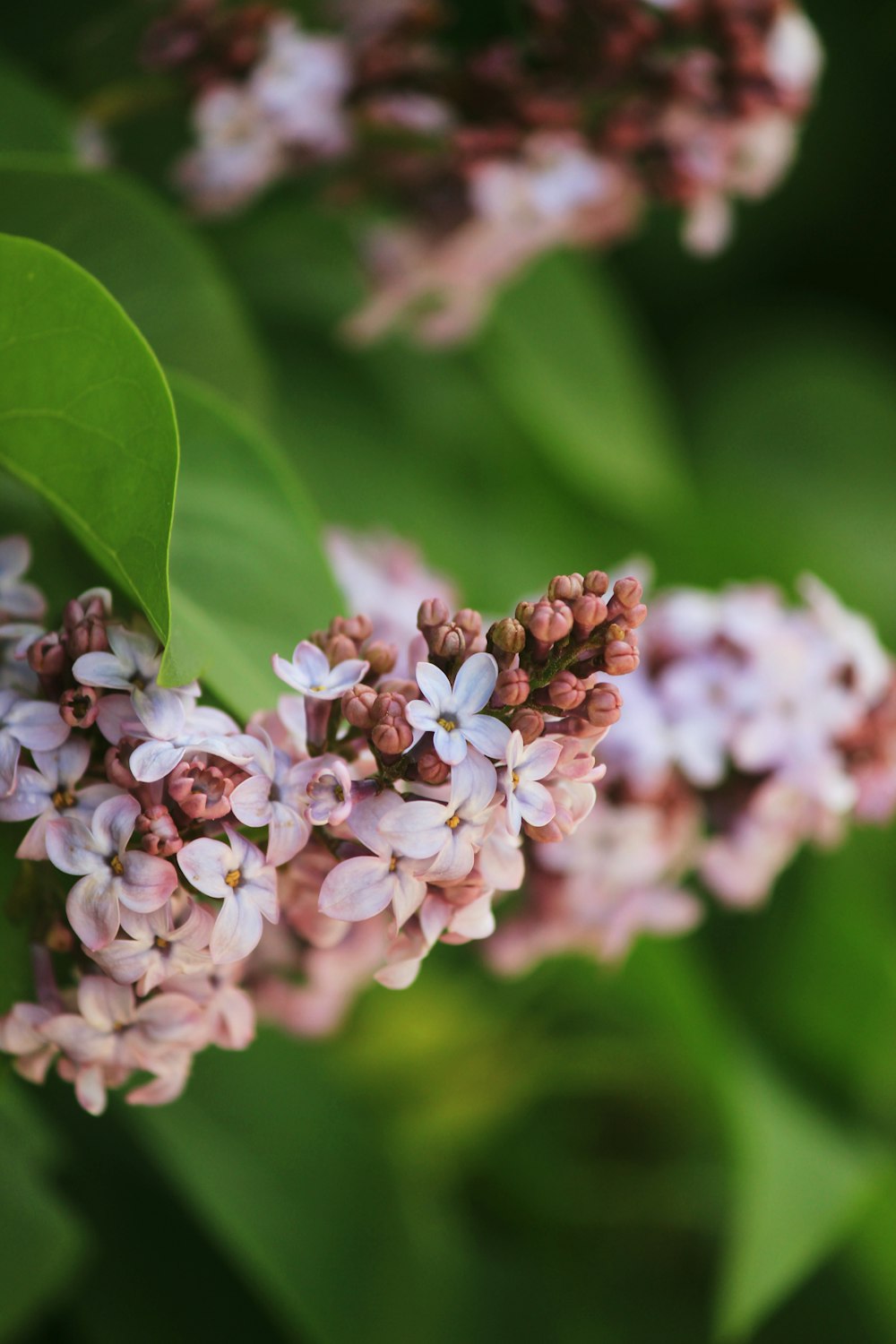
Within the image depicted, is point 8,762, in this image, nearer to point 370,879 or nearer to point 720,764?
point 370,879

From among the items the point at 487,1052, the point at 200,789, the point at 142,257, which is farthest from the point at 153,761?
the point at 487,1052

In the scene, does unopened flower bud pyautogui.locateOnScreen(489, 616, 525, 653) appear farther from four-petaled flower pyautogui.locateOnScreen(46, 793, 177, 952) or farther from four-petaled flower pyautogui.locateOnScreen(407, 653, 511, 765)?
four-petaled flower pyautogui.locateOnScreen(46, 793, 177, 952)

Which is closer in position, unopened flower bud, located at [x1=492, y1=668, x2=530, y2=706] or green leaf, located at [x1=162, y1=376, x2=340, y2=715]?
unopened flower bud, located at [x1=492, y1=668, x2=530, y2=706]

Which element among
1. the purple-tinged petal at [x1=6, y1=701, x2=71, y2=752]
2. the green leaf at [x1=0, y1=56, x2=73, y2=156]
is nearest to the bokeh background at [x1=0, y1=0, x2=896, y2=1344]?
the green leaf at [x1=0, y1=56, x2=73, y2=156]

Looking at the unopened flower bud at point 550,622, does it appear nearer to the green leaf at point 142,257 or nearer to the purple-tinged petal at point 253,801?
the purple-tinged petal at point 253,801

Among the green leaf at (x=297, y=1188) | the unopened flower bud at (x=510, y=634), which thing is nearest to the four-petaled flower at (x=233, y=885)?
the unopened flower bud at (x=510, y=634)
